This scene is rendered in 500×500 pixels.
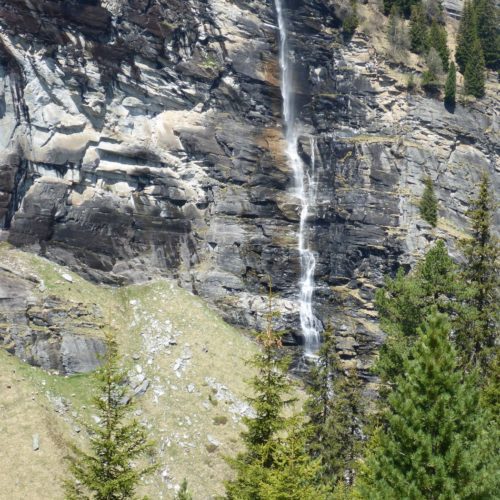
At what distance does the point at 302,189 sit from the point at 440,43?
2797 cm

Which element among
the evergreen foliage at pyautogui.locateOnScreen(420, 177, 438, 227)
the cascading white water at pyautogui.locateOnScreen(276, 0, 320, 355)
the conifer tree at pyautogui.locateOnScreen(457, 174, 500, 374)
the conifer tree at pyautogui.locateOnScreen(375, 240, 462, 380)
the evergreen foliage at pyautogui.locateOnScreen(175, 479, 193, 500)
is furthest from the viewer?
the evergreen foliage at pyautogui.locateOnScreen(420, 177, 438, 227)

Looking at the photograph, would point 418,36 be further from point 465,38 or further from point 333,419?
point 333,419

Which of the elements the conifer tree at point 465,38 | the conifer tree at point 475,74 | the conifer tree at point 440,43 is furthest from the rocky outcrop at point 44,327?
the conifer tree at point 465,38

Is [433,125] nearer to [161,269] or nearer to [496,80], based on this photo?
[496,80]

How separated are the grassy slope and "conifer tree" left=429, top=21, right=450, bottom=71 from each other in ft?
138

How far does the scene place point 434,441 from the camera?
46.0 feet

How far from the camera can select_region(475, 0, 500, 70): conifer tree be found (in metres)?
72.4

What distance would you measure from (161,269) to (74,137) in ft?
45.0

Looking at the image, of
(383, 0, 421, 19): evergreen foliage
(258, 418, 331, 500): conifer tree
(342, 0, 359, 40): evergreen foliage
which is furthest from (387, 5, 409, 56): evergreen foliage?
(258, 418, 331, 500): conifer tree

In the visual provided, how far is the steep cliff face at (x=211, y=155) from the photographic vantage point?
50.4m

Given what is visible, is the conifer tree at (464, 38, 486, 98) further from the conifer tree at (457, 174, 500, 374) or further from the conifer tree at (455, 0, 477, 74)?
the conifer tree at (457, 174, 500, 374)

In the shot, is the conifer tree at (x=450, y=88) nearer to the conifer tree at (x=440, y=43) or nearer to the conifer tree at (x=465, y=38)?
the conifer tree at (x=440, y=43)

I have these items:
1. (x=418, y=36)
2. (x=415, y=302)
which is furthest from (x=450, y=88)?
(x=415, y=302)

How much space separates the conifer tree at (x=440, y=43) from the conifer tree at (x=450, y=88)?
14.8 ft
